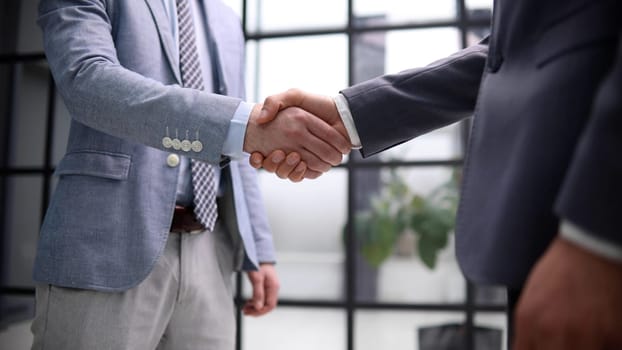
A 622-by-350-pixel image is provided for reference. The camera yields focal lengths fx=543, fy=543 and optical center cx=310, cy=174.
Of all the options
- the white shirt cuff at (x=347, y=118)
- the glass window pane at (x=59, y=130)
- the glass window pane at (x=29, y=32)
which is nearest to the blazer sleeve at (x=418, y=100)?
the white shirt cuff at (x=347, y=118)

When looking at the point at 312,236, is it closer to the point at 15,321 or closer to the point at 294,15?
the point at 294,15

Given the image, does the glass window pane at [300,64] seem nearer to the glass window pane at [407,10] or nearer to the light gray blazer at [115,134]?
the glass window pane at [407,10]

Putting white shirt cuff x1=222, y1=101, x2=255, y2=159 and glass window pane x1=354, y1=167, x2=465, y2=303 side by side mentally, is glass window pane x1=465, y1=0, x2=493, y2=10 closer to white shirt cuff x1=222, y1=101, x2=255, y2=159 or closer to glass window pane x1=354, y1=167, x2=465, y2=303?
glass window pane x1=354, y1=167, x2=465, y2=303

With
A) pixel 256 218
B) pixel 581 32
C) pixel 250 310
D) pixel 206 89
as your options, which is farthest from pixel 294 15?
pixel 581 32

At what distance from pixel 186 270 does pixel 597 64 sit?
0.94m

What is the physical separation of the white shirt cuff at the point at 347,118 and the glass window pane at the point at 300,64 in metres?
0.80

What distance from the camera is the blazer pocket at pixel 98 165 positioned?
1.14 metres

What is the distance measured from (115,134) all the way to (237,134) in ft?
0.80

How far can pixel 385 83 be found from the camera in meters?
1.10

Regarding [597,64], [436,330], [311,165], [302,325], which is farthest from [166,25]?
[436,330]

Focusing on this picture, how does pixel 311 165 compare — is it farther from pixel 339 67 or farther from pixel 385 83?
pixel 339 67

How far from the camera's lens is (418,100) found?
1082 mm

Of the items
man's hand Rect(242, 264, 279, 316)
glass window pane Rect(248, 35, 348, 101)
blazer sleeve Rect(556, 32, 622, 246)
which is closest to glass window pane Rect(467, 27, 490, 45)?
glass window pane Rect(248, 35, 348, 101)

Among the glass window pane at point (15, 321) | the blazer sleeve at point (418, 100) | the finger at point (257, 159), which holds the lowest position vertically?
the glass window pane at point (15, 321)
